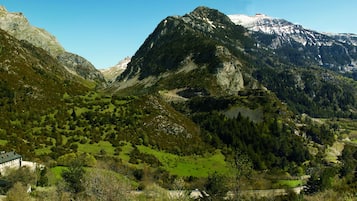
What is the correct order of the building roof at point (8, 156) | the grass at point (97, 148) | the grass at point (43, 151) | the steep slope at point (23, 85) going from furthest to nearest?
the steep slope at point (23, 85)
the grass at point (97, 148)
the grass at point (43, 151)
the building roof at point (8, 156)

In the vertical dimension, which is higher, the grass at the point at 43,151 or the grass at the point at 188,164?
the grass at the point at 43,151

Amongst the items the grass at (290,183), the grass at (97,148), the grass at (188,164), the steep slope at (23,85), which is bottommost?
the grass at (290,183)

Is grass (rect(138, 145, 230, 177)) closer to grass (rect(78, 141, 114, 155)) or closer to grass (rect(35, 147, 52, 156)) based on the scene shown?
grass (rect(78, 141, 114, 155))

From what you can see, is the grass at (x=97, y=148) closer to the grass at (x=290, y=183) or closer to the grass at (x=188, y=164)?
the grass at (x=188, y=164)

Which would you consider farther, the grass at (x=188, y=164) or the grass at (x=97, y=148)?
the grass at (x=188, y=164)

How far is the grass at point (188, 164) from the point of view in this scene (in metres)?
125

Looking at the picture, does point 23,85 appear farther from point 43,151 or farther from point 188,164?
point 188,164

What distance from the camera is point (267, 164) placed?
554 ft

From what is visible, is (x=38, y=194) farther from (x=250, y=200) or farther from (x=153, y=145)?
(x=153, y=145)

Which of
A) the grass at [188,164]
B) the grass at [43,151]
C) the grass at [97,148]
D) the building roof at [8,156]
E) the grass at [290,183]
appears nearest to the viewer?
the building roof at [8,156]

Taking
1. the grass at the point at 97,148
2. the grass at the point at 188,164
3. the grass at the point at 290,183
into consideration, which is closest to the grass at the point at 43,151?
the grass at the point at 97,148

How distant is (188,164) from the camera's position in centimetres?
13162

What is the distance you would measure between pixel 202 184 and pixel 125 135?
113 feet

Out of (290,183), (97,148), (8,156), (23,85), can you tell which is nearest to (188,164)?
(97,148)
